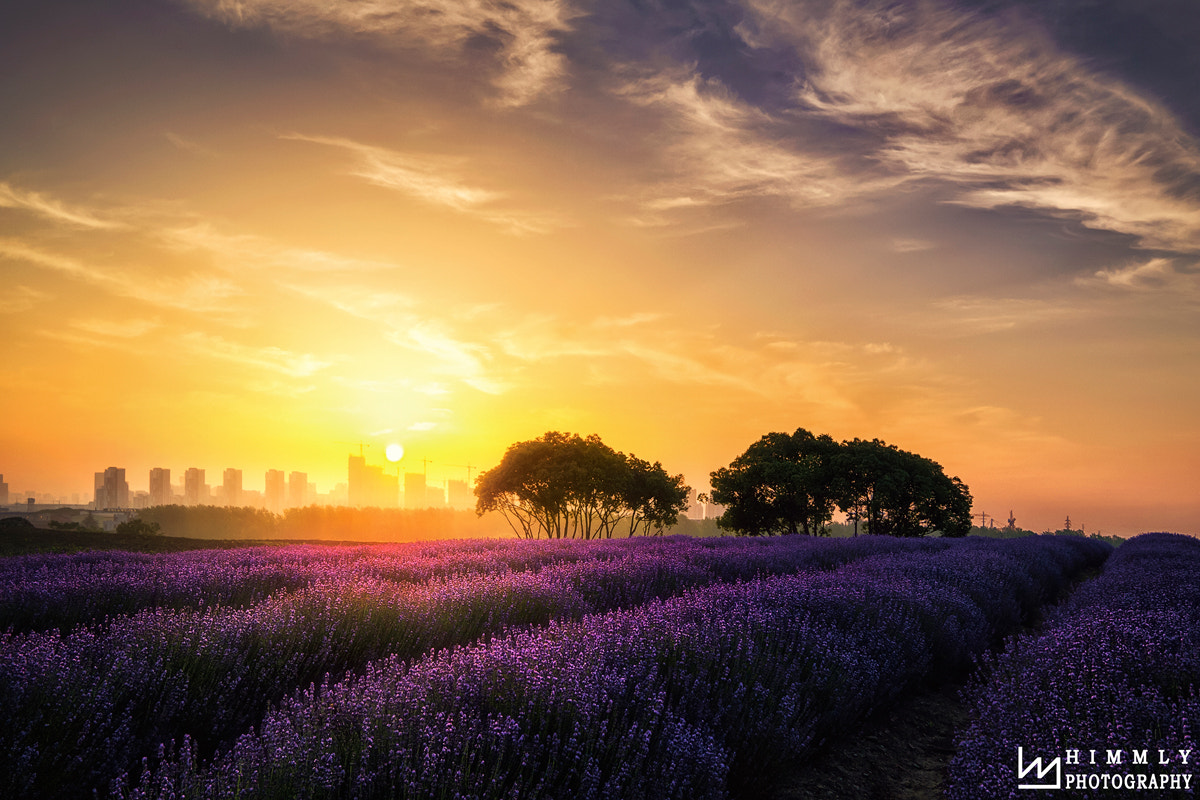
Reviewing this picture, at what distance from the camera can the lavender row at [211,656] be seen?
2.66 metres

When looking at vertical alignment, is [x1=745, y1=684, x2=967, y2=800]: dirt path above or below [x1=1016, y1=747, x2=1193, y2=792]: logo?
below

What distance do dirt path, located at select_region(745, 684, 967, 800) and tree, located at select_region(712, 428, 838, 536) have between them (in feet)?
73.7

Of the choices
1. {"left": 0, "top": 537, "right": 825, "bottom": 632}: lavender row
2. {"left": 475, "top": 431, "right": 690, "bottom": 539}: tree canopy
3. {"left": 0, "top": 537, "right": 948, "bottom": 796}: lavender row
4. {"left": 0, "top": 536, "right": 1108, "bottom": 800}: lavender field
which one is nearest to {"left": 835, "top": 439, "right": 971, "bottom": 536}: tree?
{"left": 475, "top": 431, "right": 690, "bottom": 539}: tree canopy

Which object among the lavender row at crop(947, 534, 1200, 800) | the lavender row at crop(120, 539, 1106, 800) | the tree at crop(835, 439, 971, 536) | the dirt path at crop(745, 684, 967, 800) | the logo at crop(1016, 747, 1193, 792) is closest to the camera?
the lavender row at crop(120, 539, 1106, 800)

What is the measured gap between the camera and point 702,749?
8.60ft

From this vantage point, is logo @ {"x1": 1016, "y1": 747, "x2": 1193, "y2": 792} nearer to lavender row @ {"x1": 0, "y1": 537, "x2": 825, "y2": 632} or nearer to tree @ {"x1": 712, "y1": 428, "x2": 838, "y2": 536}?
lavender row @ {"x1": 0, "y1": 537, "x2": 825, "y2": 632}

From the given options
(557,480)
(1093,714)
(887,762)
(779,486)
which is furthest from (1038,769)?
(779,486)

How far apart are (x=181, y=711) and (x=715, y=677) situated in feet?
9.05

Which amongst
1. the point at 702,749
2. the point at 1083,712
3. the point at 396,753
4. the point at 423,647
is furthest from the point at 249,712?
the point at 1083,712

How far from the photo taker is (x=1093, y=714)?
2.99m

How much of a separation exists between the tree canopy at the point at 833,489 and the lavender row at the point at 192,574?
19646mm

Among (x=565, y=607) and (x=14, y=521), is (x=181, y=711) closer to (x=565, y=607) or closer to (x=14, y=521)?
(x=565, y=607)

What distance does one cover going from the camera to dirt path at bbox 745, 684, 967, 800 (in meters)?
3.54

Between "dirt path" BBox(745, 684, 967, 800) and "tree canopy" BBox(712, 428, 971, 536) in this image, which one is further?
"tree canopy" BBox(712, 428, 971, 536)
